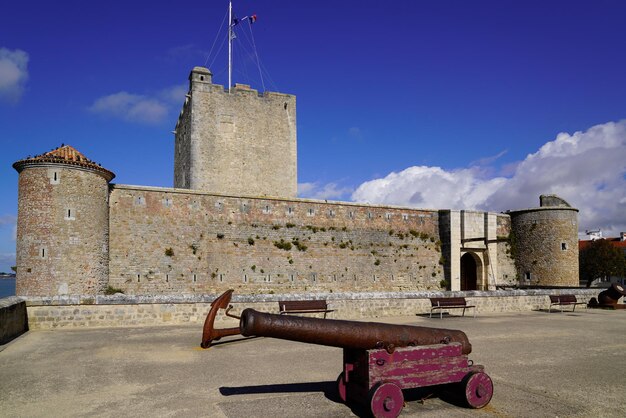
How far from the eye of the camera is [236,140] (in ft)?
81.8

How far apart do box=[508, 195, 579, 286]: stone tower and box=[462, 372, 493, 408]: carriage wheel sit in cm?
2384

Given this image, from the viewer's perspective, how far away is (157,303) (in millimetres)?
12602

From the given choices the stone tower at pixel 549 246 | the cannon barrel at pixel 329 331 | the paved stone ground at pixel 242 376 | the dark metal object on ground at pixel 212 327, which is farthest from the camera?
the stone tower at pixel 549 246

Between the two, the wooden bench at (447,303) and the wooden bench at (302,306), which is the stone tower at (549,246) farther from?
the wooden bench at (302,306)

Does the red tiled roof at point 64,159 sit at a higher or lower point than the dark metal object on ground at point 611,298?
higher

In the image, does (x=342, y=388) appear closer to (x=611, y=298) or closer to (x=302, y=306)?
(x=302, y=306)

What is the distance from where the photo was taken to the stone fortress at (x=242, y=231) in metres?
16.1

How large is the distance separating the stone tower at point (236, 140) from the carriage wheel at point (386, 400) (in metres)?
18.9

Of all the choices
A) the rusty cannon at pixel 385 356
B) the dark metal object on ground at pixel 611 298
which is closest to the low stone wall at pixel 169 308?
the rusty cannon at pixel 385 356

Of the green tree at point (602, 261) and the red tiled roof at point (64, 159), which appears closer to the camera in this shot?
the red tiled roof at point (64, 159)

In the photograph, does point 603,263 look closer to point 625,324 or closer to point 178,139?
point 625,324

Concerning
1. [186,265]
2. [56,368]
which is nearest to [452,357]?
[56,368]

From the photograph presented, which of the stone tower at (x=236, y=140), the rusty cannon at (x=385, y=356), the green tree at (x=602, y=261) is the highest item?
the stone tower at (x=236, y=140)

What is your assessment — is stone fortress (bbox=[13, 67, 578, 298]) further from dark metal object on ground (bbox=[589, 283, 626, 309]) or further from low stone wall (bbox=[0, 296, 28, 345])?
dark metal object on ground (bbox=[589, 283, 626, 309])
